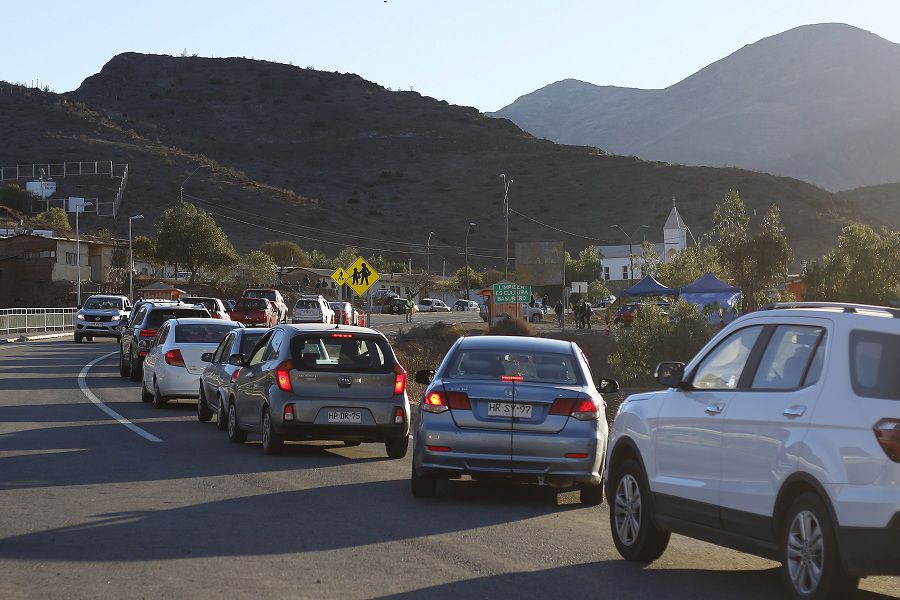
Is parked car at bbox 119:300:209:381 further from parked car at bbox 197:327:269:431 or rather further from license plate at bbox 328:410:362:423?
license plate at bbox 328:410:362:423

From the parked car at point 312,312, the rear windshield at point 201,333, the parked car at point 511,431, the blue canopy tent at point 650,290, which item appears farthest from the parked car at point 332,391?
the parked car at point 312,312

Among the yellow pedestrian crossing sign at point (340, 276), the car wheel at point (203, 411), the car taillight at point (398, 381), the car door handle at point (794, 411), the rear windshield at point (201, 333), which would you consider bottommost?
the car wheel at point (203, 411)

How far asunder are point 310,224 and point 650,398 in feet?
432

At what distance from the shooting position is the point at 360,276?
122 feet

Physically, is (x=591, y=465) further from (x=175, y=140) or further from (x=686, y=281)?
(x=175, y=140)

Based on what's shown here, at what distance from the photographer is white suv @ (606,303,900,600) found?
23.1 ft

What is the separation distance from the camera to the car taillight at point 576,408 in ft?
41.3

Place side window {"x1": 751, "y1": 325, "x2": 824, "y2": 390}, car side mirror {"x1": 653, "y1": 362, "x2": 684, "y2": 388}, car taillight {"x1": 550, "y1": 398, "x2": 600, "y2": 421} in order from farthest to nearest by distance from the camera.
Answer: car taillight {"x1": 550, "y1": 398, "x2": 600, "y2": 421} → car side mirror {"x1": 653, "y1": 362, "x2": 684, "y2": 388} → side window {"x1": 751, "y1": 325, "x2": 824, "y2": 390}

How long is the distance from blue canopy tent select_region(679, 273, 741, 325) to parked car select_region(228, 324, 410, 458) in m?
35.7

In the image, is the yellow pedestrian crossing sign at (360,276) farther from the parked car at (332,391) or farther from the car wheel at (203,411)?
the parked car at (332,391)

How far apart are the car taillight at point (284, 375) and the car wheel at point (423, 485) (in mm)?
3774

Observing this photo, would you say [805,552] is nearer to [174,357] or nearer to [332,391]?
[332,391]

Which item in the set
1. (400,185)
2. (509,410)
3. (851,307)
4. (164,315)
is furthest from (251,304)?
(400,185)

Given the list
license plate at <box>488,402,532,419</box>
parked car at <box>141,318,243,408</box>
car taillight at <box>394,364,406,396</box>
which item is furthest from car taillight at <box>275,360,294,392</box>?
parked car at <box>141,318,243,408</box>
